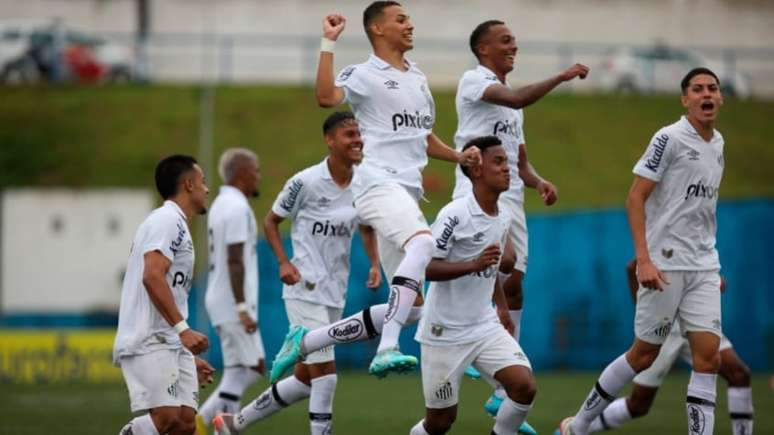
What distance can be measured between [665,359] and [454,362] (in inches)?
130

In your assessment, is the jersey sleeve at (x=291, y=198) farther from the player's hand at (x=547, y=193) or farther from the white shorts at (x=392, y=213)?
the player's hand at (x=547, y=193)

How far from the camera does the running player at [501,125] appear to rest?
38.4 feet

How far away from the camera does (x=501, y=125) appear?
12.0m

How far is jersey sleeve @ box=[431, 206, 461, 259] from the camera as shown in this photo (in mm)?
10570

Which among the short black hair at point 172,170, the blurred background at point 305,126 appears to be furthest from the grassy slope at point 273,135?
the short black hair at point 172,170

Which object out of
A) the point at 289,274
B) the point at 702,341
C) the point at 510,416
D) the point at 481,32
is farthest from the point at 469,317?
the point at 481,32

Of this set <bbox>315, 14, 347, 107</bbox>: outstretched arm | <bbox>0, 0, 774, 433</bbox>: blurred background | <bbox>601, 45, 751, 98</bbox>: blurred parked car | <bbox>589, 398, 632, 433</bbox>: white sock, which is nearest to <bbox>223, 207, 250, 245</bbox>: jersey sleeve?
<bbox>315, 14, 347, 107</bbox>: outstretched arm

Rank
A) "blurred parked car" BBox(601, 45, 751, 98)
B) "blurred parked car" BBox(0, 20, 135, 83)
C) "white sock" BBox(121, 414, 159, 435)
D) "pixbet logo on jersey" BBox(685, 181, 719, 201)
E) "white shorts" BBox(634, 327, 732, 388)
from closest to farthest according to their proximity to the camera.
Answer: "white sock" BBox(121, 414, 159, 435) < "pixbet logo on jersey" BBox(685, 181, 719, 201) < "white shorts" BBox(634, 327, 732, 388) < "blurred parked car" BBox(0, 20, 135, 83) < "blurred parked car" BBox(601, 45, 751, 98)

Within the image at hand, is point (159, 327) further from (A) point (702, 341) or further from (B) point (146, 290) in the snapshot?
(A) point (702, 341)

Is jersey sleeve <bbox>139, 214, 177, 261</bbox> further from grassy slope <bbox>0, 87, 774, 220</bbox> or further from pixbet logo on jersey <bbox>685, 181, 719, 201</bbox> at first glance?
grassy slope <bbox>0, 87, 774, 220</bbox>

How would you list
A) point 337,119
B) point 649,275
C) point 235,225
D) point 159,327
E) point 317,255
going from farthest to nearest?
point 235,225 < point 317,255 < point 337,119 < point 649,275 < point 159,327

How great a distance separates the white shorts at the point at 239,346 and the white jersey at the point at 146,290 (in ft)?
13.2

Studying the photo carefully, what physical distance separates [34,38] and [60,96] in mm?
2182

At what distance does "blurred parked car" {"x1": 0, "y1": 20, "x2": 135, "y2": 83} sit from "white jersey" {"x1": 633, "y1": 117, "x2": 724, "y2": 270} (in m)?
30.1
